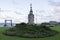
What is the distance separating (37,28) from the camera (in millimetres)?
34750

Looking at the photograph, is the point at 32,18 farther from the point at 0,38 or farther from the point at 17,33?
the point at 0,38

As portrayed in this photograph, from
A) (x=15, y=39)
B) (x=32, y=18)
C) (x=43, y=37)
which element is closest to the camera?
(x=15, y=39)

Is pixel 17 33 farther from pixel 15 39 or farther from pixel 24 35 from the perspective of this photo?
pixel 15 39

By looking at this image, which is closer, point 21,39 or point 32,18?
point 21,39

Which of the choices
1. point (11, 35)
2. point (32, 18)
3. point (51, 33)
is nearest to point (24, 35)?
point (11, 35)

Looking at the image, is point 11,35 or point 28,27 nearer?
point 11,35

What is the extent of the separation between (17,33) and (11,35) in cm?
132

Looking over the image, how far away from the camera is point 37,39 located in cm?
2870

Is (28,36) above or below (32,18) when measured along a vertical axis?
below

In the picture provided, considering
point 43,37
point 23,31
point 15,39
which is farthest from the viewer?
point 23,31

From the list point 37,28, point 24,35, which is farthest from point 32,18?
point 24,35

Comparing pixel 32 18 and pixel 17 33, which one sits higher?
pixel 32 18

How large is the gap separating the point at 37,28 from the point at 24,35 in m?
4.62

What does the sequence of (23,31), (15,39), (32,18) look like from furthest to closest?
1. (32,18)
2. (23,31)
3. (15,39)
